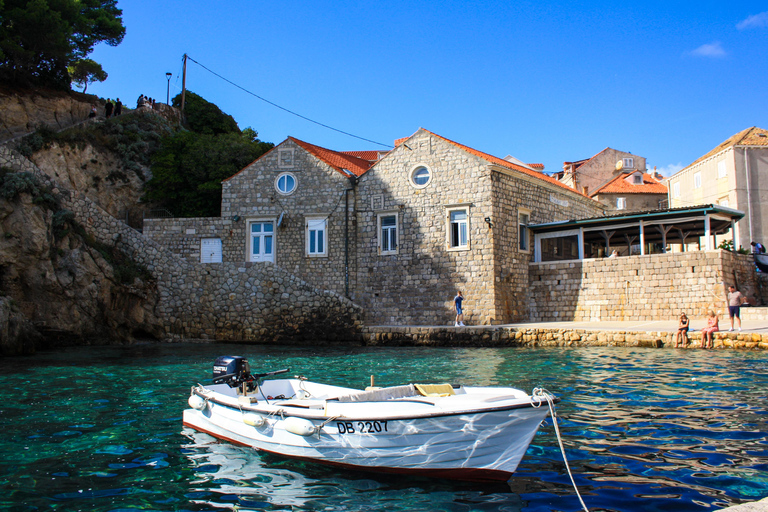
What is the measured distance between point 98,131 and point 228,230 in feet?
30.6

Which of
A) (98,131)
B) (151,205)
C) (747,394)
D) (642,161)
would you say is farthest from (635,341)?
(642,161)

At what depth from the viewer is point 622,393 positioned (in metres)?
9.63

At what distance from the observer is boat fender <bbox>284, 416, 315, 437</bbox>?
19.8 feet

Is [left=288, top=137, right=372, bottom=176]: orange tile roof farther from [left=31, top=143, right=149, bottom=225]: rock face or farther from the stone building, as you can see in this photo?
[left=31, top=143, right=149, bottom=225]: rock face

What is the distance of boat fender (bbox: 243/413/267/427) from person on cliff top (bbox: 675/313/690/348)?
530 inches

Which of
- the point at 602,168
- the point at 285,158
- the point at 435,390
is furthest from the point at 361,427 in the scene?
the point at 602,168

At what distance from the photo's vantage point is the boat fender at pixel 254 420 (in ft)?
21.3

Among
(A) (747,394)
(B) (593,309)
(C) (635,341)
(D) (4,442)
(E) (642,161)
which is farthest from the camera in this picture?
(E) (642,161)

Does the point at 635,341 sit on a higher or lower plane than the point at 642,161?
lower

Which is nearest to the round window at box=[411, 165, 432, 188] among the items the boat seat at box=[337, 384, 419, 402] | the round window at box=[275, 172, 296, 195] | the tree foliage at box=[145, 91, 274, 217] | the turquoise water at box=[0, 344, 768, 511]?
the round window at box=[275, 172, 296, 195]

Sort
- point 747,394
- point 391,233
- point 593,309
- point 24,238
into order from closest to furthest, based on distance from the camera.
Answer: point 747,394 < point 24,238 < point 593,309 < point 391,233

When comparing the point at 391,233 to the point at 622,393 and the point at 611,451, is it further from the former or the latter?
the point at 611,451

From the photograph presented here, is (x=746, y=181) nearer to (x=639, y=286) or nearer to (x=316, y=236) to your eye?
(x=639, y=286)

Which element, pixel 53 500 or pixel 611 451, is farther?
pixel 611 451
